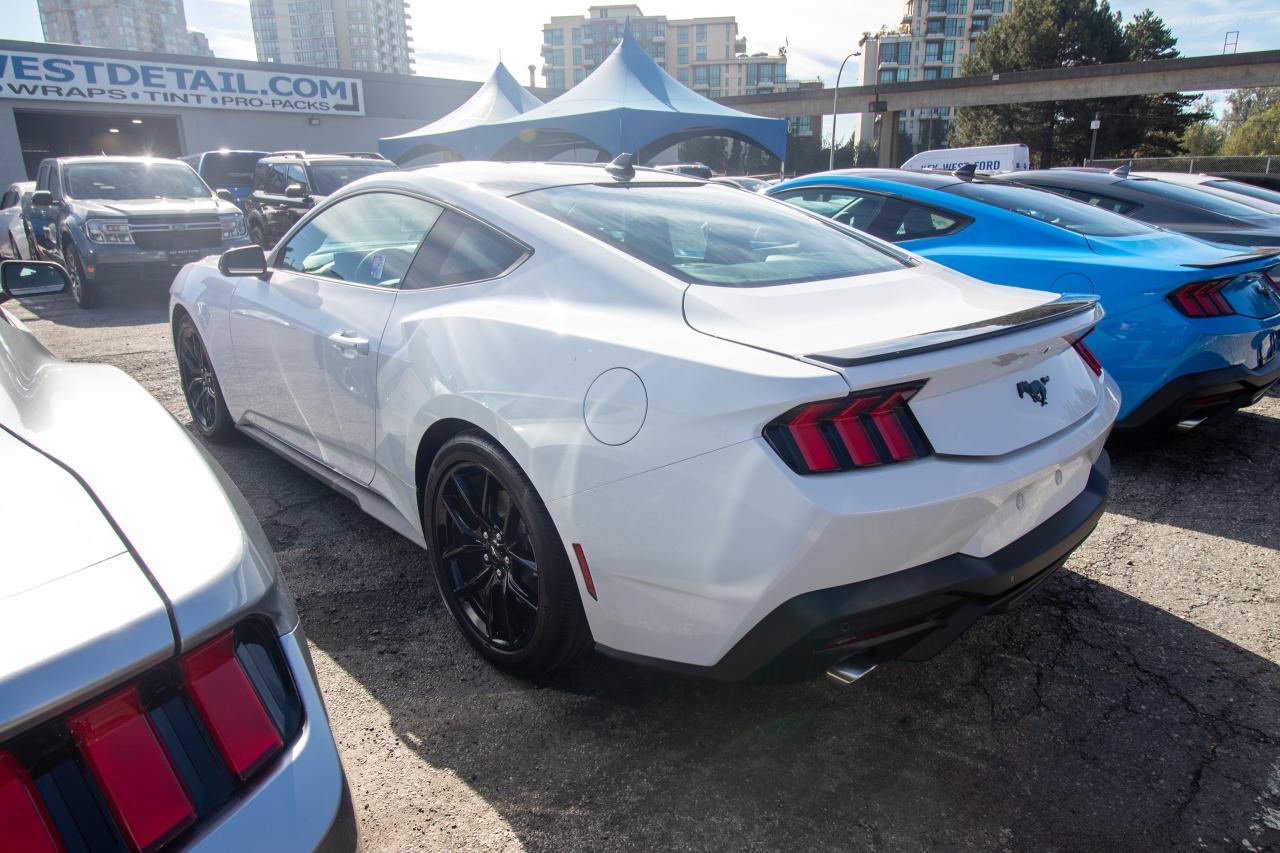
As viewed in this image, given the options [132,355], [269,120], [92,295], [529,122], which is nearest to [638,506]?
[132,355]

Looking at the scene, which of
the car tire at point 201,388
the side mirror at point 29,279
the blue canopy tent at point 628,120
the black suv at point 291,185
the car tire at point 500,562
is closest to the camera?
the car tire at point 500,562

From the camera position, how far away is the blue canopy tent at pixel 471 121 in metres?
17.6

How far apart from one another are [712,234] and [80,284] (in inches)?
369

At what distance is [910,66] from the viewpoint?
323ft

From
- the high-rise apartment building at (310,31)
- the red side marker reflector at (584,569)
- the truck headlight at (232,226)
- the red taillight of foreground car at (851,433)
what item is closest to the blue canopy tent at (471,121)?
the truck headlight at (232,226)

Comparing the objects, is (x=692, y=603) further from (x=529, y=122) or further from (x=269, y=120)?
(x=269, y=120)

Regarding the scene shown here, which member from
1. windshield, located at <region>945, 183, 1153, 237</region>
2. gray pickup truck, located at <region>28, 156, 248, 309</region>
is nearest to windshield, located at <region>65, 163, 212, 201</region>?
gray pickup truck, located at <region>28, 156, 248, 309</region>

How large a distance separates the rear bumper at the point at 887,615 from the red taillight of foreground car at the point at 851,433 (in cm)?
26

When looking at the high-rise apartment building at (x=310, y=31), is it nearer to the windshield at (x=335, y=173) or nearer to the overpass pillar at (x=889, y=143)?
the overpass pillar at (x=889, y=143)

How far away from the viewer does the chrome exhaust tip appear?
1842mm

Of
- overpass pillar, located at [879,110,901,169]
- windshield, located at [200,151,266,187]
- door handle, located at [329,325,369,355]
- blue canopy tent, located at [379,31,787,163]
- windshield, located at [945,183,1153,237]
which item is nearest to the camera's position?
door handle, located at [329,325,369,355]

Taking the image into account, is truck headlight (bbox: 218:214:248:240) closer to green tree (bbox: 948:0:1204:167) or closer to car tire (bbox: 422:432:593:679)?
car tire (bbox: 422:432:593:679)

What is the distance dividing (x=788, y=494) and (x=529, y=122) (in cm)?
1549

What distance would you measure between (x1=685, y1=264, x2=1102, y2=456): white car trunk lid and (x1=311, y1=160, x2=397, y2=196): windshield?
1172 cm
